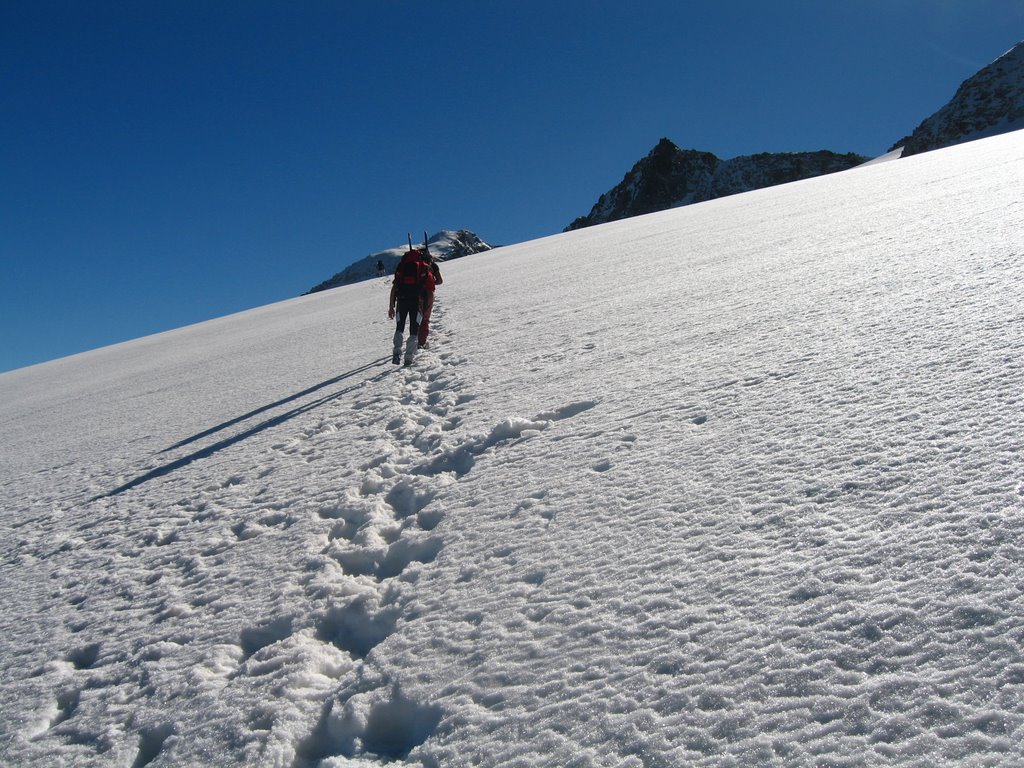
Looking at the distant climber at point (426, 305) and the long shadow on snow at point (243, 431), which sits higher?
the distant climber at point (426, 305)

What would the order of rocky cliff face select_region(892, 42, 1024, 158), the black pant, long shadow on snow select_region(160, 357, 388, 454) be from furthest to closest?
1. rocky cliff face select_region(892, 42, 1024, 158)
2. the black pant
3. long shadow on snow select_region(160, 357, 388, 454)

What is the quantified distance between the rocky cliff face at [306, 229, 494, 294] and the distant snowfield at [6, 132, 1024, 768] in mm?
141532

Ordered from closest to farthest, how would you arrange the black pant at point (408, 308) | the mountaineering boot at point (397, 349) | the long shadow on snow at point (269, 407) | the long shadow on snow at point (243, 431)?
the long shadow on snow at point (243, 431) < the long shadow on snow at point (269, 407) < the mountaineering boot at point (397, 349) < the black pant at point (408, 308)

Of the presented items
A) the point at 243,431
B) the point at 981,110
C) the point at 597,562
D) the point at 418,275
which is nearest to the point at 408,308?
the point at 418,275

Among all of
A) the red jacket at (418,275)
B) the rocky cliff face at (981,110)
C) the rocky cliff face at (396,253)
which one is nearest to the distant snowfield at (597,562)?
the red jacket at (418,275)

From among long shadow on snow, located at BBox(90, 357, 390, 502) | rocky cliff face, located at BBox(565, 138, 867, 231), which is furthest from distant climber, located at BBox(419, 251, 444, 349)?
rocky cliff face, located at BBox(565, 138, 867, 231)

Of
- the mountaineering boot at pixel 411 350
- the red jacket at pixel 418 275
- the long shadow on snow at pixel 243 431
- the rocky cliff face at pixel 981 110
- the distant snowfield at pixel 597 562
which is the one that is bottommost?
the distant snowfield at pixel 597 562

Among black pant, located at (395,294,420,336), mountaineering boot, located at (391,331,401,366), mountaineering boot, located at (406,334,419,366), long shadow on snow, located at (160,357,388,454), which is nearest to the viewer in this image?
long shadow on snow, located at (160,357,388,454)

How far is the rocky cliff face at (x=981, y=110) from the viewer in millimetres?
88188

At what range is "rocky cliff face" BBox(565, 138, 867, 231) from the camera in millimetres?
158500

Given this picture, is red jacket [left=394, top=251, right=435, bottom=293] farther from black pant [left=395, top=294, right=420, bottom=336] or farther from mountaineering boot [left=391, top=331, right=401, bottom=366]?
mountaineering boot [left=391, top=331, right=401, bottom=366]

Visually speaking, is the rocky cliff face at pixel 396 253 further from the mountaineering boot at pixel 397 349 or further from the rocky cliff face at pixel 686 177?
the mountaineering boot at pixel 397 349

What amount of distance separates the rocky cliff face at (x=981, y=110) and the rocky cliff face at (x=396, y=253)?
304 ft

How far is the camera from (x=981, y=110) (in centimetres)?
9219
